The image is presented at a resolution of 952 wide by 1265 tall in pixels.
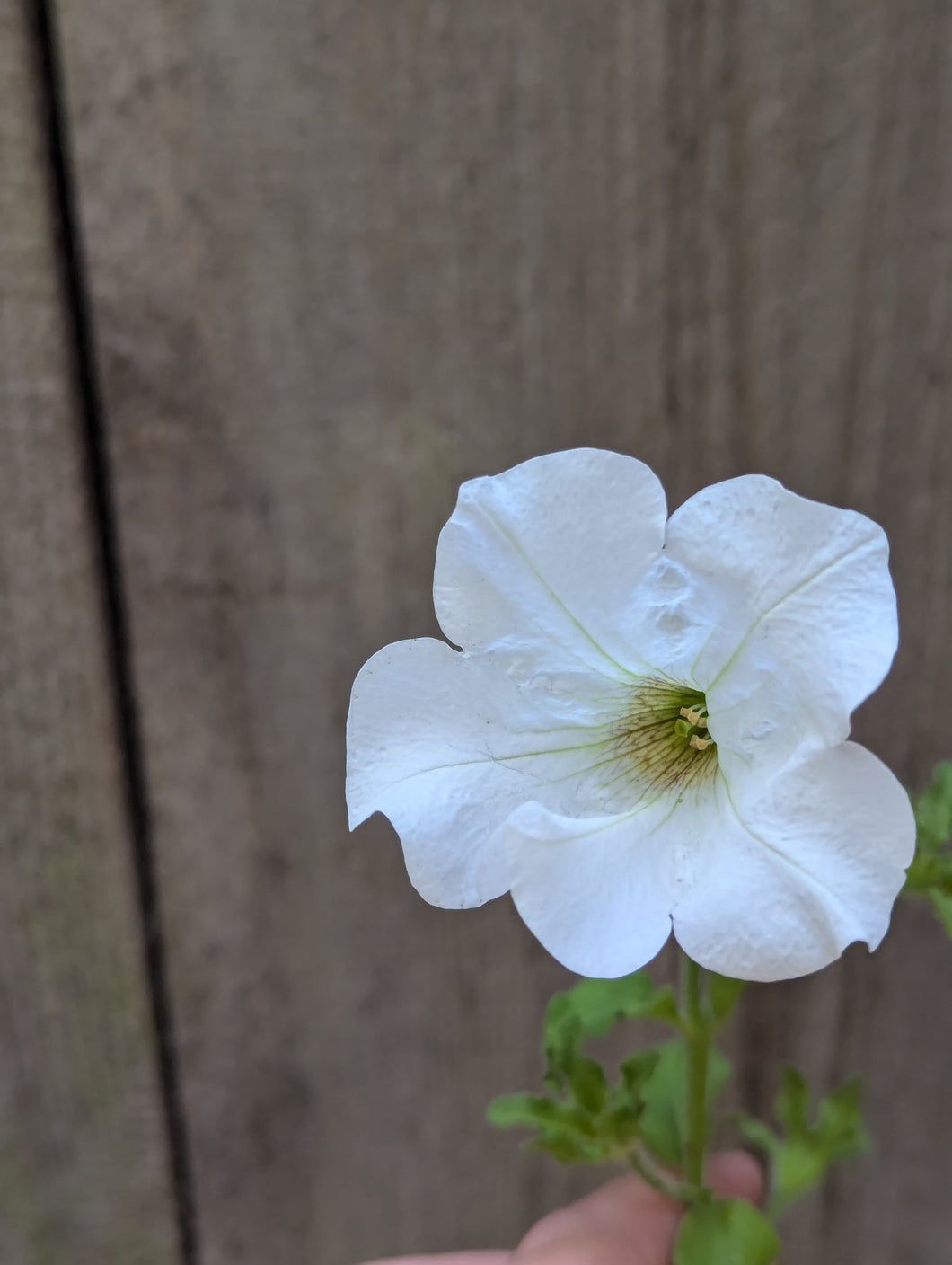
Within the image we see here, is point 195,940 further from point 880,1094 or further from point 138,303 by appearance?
point 880,1094

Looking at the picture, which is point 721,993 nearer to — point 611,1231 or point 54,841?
point 611,1231

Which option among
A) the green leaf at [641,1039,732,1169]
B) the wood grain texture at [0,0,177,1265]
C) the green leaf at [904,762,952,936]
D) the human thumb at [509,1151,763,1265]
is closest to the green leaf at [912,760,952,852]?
the green leaf at [904,762,952,936]

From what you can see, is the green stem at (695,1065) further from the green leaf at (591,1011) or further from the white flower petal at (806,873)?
the white flower petal at (806,873)

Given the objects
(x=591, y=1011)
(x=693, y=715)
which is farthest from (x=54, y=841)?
(x=693, y=715)

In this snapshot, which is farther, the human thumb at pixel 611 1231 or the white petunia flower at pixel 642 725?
the human thumb at pixel 611 1231

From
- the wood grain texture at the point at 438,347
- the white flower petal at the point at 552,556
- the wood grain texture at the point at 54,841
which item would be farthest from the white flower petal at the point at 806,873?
the wood grain texture at the point at 54,841

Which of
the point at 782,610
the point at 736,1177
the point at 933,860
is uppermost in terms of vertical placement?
the point at 782,610

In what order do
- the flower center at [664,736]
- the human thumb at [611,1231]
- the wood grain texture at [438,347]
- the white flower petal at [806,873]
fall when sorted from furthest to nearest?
the wood grain texture at [438,347], the human thumb at [611,1231], the flower center at [664,736], the white flower petal at [806,873]
